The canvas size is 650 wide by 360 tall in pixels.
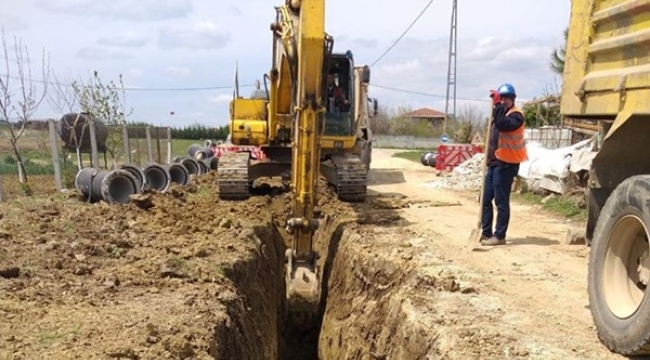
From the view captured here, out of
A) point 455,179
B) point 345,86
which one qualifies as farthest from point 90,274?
point 455,179

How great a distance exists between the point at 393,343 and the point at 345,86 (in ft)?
26.2

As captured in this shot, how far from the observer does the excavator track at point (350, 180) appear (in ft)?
37.9

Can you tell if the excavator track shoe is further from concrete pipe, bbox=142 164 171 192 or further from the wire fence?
the wire fence

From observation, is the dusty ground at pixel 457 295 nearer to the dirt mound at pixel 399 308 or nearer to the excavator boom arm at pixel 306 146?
the dirt mound at pixel 399 308

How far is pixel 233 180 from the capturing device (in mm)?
11523

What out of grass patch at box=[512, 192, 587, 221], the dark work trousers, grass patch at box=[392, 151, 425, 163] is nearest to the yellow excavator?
the dark work trousers

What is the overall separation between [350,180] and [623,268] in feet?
24.7

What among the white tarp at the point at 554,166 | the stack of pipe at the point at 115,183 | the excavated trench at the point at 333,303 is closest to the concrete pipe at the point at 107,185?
the stack of pipe at the point at 115,183

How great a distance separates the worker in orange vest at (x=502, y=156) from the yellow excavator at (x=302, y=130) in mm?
2175

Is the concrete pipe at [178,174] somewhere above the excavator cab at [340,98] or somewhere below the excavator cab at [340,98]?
below

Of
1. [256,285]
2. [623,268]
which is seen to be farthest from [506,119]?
[256,285]

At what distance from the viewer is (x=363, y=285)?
A: 803cm

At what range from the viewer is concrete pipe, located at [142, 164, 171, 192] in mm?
14562

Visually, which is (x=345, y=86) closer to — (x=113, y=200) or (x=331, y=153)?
(x=331, y=153)
